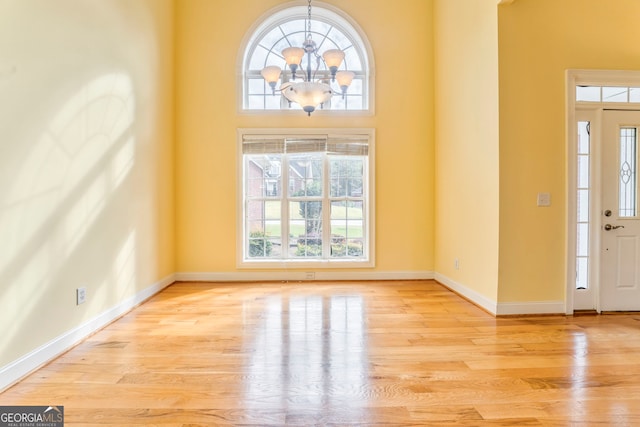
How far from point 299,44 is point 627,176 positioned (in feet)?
14.7

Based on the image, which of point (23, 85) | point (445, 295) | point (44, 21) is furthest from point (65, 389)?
point (445, 295)

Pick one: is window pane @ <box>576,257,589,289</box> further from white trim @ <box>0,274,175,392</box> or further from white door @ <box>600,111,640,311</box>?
white trim @ <box>0,274,175,392</box>

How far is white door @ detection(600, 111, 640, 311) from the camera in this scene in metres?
3.52

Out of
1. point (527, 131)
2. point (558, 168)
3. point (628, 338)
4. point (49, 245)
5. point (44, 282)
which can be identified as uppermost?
point (527, 131)

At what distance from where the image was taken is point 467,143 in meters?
4.07

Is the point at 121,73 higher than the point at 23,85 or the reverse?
higher

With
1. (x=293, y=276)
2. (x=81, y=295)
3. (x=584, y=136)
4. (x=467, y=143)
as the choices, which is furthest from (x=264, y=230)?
(x=584, y=136)

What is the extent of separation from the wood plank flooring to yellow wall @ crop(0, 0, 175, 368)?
435mm

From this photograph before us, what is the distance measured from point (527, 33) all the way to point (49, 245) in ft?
15.2

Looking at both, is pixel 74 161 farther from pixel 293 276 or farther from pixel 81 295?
pixel 293 276

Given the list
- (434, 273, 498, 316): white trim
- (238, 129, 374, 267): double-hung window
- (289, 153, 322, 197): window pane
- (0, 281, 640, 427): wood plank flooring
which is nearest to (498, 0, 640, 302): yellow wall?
(434, 273, 498, 316): white trim

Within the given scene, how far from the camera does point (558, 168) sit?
343 centimetres

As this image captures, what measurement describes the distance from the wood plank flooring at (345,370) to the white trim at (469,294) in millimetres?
92

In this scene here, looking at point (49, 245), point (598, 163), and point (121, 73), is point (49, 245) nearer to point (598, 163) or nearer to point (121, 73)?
point (121, 73)
